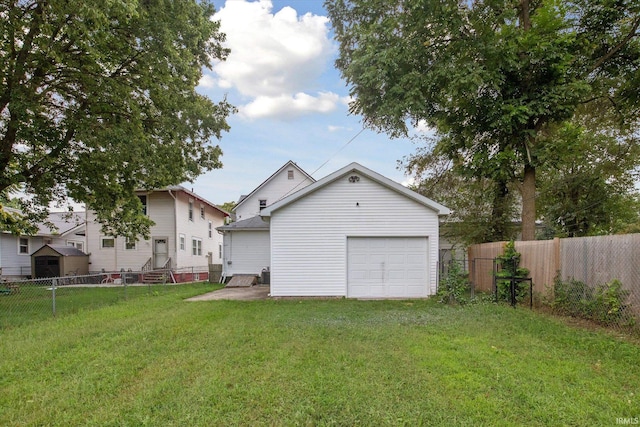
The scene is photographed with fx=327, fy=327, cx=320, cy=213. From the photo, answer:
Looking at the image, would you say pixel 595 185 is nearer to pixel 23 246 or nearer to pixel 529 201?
pixel 529 201

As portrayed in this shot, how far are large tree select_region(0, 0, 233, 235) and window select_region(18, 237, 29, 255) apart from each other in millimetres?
11584

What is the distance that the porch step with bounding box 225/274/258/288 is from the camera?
14.7 meters

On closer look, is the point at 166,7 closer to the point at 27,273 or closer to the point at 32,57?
the point at 32,57

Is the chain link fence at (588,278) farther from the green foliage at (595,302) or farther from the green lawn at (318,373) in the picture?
the green lawn at (318,373)

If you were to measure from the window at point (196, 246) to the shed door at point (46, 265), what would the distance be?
23.6 feet

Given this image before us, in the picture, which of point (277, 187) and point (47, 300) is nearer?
point (47, 300)

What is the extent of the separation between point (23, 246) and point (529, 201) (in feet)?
90.9

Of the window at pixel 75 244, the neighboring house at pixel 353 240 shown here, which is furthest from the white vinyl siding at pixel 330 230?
the window at pixel 75 244

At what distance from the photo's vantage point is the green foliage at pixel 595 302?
19.6ft

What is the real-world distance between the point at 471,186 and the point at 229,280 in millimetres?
12730

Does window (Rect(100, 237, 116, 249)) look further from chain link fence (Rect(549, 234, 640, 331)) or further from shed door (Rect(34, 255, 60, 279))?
chain link fence (Rect(549, 234, 640, 331))

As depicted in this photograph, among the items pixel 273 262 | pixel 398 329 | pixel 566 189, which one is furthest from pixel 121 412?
pixel 566 189

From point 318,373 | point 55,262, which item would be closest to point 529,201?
point 318,373

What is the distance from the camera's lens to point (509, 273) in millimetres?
9227
